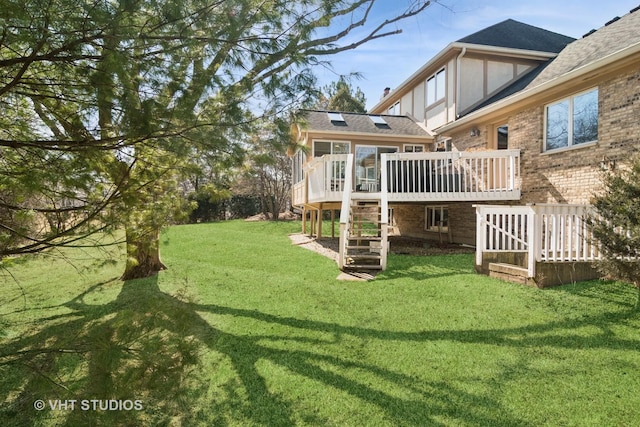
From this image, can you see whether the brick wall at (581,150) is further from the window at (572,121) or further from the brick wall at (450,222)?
the brick wall at (450,222)

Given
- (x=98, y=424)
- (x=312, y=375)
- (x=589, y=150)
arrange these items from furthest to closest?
(x=589, y=150)
(x=312, y=375)
(x=98, y=424)

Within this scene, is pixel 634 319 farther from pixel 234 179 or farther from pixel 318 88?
pixel 234 179

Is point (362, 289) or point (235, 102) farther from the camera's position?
point (362, 289)

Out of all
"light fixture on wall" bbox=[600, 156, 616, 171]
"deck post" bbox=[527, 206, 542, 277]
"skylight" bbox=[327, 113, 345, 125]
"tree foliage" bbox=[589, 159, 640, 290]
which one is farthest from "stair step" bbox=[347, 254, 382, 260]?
"skylight" bbox=[327, 113, 345, 125]

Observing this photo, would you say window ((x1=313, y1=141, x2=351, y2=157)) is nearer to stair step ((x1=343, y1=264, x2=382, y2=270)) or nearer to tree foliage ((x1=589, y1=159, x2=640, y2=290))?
stair step ((x1=343, y1=264, x2=382, y2=270))

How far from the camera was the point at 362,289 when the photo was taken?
6.09 metres

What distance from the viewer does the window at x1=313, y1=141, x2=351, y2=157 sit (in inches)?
541

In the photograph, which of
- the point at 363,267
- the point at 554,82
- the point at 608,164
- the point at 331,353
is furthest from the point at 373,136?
the point at 331,353

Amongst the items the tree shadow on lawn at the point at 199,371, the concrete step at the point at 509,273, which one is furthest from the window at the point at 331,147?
the tree shadow on lawn at the point at 199,371

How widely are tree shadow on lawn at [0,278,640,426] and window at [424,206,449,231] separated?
8.56 m

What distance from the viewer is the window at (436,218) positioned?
42.4 ft

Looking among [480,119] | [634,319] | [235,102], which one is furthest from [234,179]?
[480,119]

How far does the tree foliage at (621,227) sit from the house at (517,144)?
52 centimetres

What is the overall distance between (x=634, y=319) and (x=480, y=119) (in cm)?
798
